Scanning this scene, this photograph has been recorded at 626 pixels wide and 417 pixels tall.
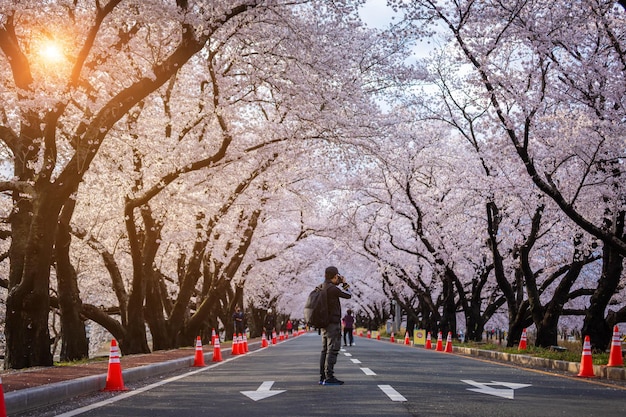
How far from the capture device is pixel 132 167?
2248 centimetres

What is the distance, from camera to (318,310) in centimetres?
1113

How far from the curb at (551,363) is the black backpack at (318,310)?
5.79 meters

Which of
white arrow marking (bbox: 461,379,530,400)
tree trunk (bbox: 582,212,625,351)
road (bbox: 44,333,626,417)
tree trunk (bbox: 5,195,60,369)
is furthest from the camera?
tree trunk (bbox: 582,212,625,351)

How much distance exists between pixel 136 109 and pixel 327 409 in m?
15.7

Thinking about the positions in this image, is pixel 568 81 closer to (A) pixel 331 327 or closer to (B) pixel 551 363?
(B) pixel 551 363

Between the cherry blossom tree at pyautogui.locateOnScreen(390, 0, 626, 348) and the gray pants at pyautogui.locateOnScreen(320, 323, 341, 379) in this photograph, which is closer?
the gray pants at pyautogui.locateOnScreen(320, 323, 341, 379)

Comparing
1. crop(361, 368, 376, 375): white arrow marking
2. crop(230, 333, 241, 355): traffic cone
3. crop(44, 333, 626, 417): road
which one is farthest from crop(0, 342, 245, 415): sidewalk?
crop(230, 333, 241, 355): traffic cone

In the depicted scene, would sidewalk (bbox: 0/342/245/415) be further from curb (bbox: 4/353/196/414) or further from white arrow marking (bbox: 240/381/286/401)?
white arrow marking (bbox: 240/381/286/401)

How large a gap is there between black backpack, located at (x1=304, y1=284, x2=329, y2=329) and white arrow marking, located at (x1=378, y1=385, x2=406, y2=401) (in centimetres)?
123

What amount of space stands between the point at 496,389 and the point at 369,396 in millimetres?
2221

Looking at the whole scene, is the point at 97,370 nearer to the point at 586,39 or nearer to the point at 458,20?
the point at 458,20

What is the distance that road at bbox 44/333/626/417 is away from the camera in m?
8.04

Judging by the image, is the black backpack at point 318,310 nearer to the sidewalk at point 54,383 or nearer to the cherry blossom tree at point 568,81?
the sidewalk at point 54,383

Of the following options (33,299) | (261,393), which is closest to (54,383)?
(261,393)
